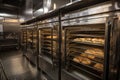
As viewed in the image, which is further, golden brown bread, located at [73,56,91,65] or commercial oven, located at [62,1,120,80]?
golden brown bread, located at [73,56,91,65]

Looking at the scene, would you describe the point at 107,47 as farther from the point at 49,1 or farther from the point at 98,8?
the point at 49,1

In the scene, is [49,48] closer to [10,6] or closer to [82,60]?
[82,60]

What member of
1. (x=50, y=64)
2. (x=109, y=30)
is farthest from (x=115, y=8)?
(x=50, y=64)

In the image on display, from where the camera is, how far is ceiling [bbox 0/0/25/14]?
230 inches

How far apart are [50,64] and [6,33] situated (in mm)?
5001

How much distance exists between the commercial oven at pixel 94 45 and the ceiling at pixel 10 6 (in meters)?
5.13

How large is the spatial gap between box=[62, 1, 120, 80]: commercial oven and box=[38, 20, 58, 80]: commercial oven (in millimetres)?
317

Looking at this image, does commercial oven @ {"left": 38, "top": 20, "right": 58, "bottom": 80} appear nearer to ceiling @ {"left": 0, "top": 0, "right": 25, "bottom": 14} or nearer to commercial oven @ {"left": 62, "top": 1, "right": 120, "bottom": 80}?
commercial oven @ {"left": 62, "top": 1, "right": 120, "bottom": 80}

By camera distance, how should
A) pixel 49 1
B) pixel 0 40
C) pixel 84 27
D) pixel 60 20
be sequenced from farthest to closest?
pixel 0 40, pixel 49 1, pixel 60 20, pixel 84 27

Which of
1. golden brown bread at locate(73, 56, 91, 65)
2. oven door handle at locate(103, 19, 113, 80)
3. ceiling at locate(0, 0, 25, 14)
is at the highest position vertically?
ceiling at locate(0, 0, 25, 14)

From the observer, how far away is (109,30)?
1014 millimetres

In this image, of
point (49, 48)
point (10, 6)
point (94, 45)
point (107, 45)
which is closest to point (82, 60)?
point (94, 45)

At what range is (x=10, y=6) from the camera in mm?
6121

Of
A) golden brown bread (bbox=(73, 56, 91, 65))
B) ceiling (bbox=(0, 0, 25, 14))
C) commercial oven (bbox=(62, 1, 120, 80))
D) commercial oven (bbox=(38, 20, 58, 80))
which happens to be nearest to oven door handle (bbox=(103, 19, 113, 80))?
commercial oven (bbox=(62, 1, 120, 80))
